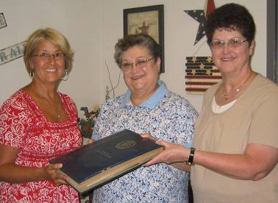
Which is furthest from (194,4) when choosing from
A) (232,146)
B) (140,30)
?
(232,146)

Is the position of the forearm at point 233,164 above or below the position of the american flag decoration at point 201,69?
below

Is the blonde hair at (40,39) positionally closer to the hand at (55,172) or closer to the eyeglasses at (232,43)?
the hand at (55,172)

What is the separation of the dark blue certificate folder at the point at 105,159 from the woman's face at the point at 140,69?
349mm

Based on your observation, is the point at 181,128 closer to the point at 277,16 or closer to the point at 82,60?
the point at 277,16

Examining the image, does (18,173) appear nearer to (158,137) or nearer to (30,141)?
(30,141)

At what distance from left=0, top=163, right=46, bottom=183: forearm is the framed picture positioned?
1.90 meters

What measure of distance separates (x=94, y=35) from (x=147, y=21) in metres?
0.69

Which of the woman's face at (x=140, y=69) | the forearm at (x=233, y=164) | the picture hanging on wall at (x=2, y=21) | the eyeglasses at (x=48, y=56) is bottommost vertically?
the forearm at (x=233, y=164)

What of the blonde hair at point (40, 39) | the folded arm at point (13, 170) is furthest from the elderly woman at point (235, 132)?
the blonde hair at point (40, 39)

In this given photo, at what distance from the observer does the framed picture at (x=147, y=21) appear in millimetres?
3025

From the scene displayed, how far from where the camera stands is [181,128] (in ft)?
4.83

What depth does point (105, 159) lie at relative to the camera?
1.15 metres

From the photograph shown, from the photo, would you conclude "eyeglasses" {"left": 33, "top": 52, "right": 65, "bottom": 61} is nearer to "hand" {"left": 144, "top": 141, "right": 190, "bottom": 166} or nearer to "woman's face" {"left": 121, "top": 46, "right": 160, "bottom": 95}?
"woman's face" {"left": 121, "top": 46, "right": 160, "bottom": 95}

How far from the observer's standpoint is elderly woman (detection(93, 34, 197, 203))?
57.7 inches
